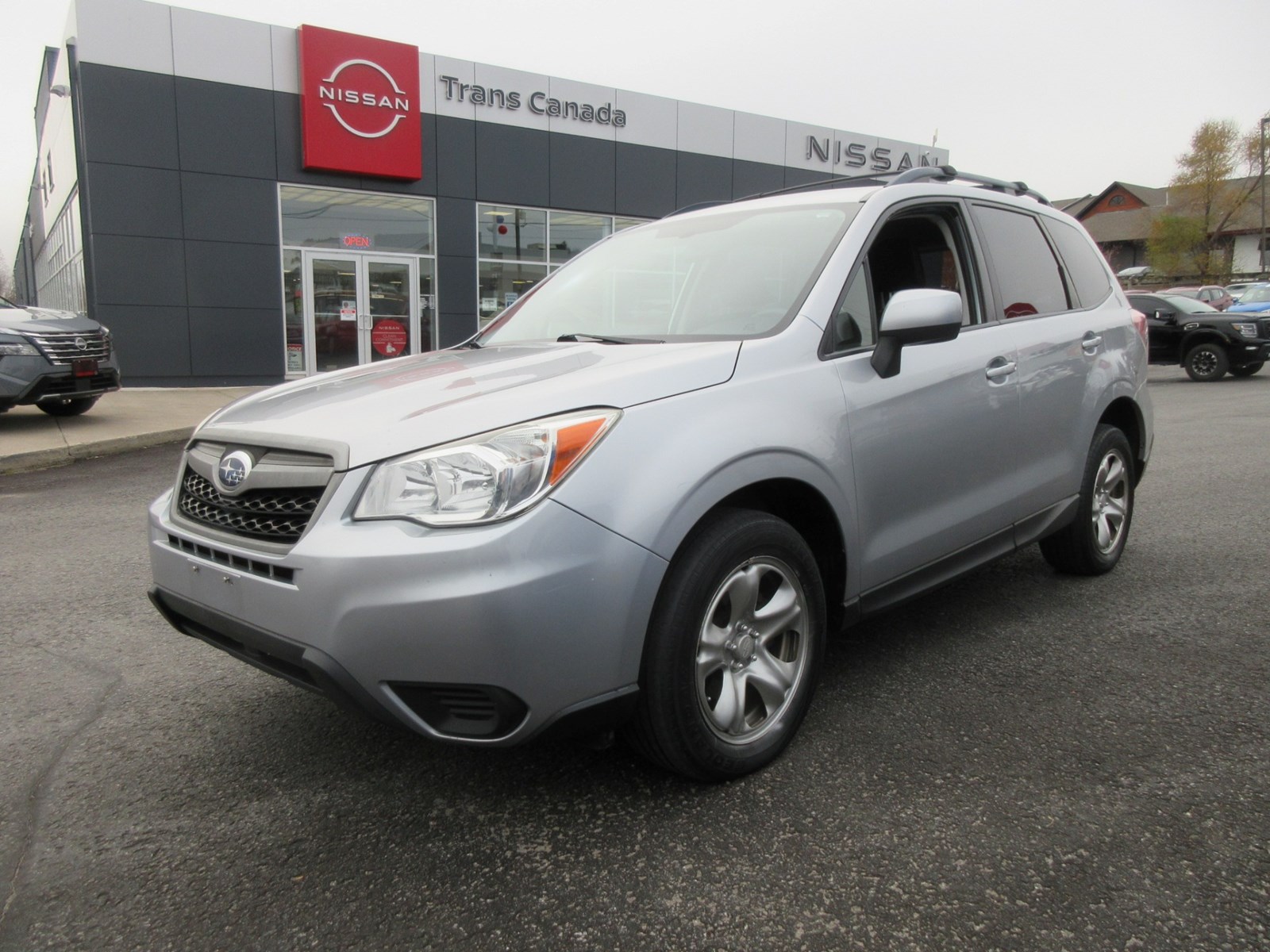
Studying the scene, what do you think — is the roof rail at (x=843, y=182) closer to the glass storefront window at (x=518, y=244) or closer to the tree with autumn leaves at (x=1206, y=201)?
the glass storefront window at (x=518, y=244)

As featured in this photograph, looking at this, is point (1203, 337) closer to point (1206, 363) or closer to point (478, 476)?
point (1206, 363)

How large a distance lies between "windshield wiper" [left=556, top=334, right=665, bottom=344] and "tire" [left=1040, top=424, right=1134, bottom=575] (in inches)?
89.4

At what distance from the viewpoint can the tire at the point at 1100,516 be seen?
4.22 m

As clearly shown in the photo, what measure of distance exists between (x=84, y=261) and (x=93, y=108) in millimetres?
2363

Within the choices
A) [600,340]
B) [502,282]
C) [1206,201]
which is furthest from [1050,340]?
[1206,201]

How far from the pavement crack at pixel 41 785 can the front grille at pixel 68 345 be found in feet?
23.4

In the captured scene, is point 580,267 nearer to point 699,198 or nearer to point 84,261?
point 84,261

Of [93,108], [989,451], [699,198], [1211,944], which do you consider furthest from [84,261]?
[1211,944]

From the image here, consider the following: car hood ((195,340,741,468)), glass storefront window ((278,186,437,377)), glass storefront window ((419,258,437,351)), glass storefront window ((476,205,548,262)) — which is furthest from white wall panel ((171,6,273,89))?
car hood ((195,340,741,468))

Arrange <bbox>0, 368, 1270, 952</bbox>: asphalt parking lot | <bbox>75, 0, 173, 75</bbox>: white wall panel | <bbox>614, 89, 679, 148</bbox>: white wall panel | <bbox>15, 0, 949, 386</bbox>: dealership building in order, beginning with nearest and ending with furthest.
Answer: <bbox>0, 368, 1270, 952</bbox>: asphalt parking lot < <bbox>75, 0, 173, 75</bbox>: white wall panel < <bbox>15, 0, 949, 386</bbox>: dealership building < <bbox>614, 89, 679, 148</bbox>: white wall panel

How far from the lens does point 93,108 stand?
47.0 feet

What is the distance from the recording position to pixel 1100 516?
14.6 ft

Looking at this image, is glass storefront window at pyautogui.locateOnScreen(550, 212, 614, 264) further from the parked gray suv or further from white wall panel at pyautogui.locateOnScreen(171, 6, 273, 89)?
the parked gray suv

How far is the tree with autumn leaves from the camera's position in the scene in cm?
5384
